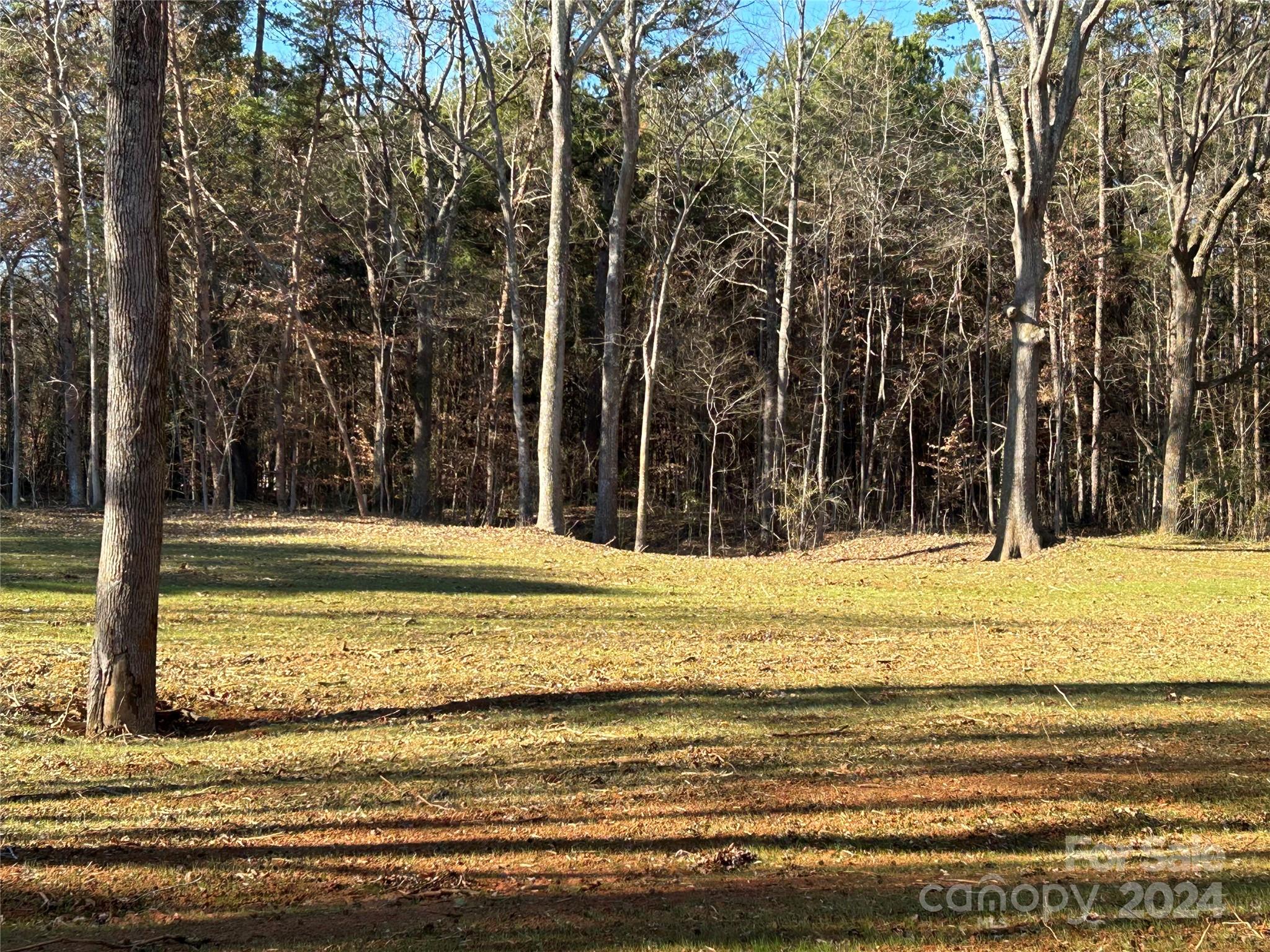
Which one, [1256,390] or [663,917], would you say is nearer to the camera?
[663,917]

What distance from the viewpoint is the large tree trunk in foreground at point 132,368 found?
623cm

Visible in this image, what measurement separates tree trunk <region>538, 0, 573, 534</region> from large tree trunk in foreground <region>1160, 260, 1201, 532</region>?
43.0 feet

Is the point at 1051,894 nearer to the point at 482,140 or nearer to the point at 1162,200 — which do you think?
the point at 1162,200

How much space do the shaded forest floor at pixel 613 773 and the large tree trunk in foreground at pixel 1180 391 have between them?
38.0ft

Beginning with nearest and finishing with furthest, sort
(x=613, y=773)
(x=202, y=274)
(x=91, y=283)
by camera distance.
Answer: (x=613, y=773) → (x=202, y=274) → (x=91, y=283)

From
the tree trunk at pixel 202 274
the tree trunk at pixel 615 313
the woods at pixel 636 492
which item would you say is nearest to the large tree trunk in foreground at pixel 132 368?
the woods at pixel 636 492

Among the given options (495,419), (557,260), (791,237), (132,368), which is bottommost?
(132,368)

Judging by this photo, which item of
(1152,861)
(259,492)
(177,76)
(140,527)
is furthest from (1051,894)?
(259,492)

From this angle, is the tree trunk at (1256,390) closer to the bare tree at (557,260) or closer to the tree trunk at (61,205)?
the tree trunk at (61,205)

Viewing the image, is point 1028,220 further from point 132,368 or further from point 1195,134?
point 132,368

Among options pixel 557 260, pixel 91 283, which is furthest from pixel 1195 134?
pixel 91 283

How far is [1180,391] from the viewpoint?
71.7 ft

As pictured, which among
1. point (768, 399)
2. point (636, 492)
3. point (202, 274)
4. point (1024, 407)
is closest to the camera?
point (1024, 407)

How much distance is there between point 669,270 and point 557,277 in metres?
5.98
